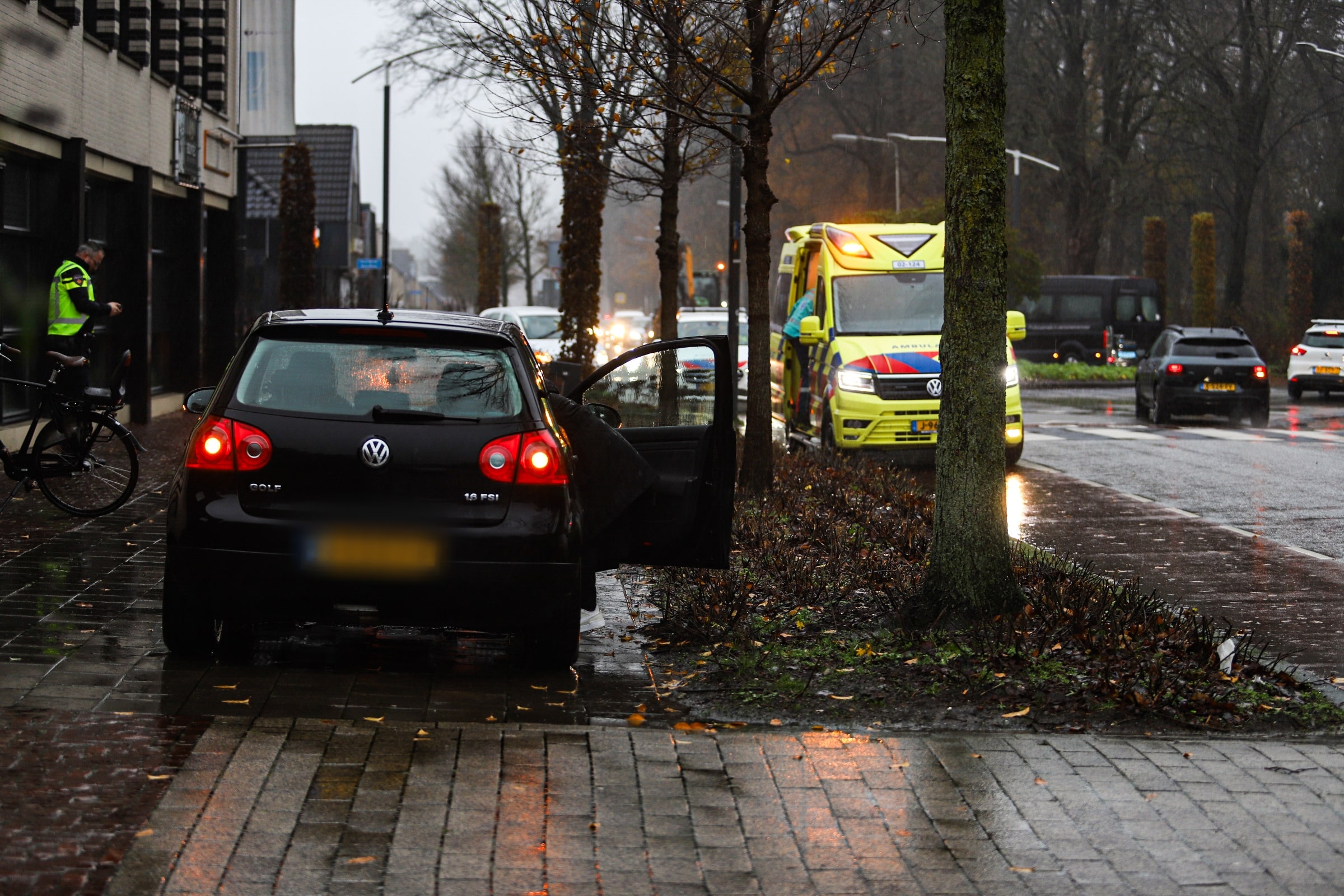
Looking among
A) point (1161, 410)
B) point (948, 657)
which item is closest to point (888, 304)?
point (1161, 410)

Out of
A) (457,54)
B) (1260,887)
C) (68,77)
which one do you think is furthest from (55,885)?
(457,54)

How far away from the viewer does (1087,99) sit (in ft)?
159

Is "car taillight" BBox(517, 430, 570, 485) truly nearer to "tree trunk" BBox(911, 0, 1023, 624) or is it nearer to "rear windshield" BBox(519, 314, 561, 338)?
"tree trunk" BBox(911, 0, 1023, 624)

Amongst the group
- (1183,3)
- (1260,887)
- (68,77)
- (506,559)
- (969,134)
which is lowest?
(1260,887)

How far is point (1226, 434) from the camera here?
22.1m

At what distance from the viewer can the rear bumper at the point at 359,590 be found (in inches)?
236

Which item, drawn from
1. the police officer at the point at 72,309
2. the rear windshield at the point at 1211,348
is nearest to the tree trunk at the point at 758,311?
the police officer at the point at 72,309

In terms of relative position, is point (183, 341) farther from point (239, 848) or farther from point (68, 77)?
point (239, 848)

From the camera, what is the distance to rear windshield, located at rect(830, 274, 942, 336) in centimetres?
1686

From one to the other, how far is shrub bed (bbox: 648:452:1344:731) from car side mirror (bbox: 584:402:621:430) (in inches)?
37.2

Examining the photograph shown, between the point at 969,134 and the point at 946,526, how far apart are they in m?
1.77

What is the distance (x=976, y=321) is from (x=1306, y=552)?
4796mm

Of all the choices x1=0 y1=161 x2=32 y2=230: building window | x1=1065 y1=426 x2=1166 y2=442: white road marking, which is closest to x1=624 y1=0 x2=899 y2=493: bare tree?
x1=0 y1=161 x2=32 y2=230: building window

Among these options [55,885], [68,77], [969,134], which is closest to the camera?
[55,885]
